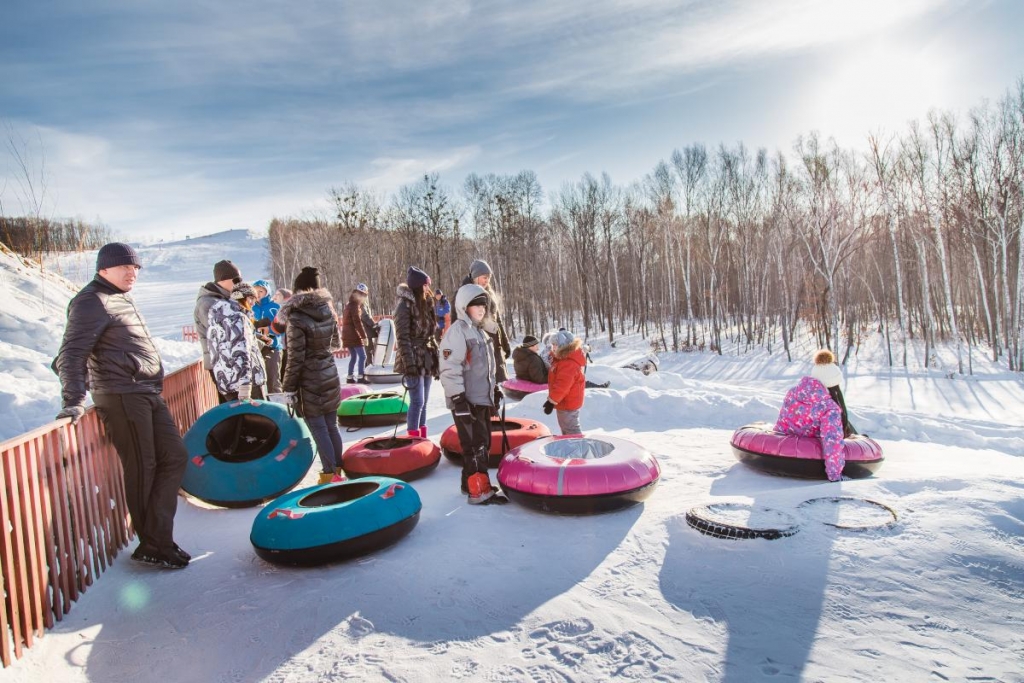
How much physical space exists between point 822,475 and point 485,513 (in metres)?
3.21

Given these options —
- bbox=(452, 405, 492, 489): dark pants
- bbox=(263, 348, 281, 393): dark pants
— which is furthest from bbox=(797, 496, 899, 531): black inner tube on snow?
bbox=(263, 348, 281, 393): dark pants

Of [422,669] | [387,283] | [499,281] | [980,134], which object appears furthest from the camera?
[387,283]

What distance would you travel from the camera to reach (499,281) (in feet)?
92.4

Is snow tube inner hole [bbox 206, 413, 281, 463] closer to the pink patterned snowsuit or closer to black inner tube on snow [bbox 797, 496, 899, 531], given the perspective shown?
black inner tube on snow [bbox 797, 496, 899, 531]

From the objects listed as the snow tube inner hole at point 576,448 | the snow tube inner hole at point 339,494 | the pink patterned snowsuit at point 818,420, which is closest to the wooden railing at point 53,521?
the snow tube inner hole at point 339,494

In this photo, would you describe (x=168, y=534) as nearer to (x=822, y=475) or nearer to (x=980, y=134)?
(x=822, y=475)

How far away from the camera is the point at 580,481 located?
13.4 ft

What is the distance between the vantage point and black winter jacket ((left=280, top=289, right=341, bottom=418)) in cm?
471

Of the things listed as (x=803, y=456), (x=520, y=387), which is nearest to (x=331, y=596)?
(x=803, y=456)

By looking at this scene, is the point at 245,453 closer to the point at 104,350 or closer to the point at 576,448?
the point at 104,350

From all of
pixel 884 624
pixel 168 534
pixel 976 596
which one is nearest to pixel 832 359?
pixel 976 596

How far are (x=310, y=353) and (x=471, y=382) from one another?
144 cm

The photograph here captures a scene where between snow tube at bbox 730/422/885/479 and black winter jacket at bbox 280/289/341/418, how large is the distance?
3.99 meters

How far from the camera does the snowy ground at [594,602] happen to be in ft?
8.17
